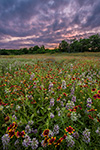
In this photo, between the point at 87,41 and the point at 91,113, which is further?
the point at 87,41

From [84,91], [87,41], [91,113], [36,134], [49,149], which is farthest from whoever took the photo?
[87,41]

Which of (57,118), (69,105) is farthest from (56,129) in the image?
(69,105)

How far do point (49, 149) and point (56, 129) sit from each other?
305 mm

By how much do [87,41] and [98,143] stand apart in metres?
55.9

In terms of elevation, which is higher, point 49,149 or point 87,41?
point 87,41

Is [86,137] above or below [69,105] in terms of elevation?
below

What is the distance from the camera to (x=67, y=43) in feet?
195

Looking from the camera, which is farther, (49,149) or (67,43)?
(67,43)

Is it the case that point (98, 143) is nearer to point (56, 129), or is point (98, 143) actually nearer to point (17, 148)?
point (56, 129)

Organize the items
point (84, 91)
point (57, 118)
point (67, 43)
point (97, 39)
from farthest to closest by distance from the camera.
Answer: point (67, 43) < point (97, 39) < point (84, 91) < point (57, 118)

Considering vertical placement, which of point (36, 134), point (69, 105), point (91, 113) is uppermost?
point (69, 105)

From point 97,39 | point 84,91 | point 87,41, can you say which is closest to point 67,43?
point 87,41

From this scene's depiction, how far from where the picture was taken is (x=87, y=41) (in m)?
48.7

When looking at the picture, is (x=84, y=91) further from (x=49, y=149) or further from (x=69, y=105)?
(x=49, y=149)
